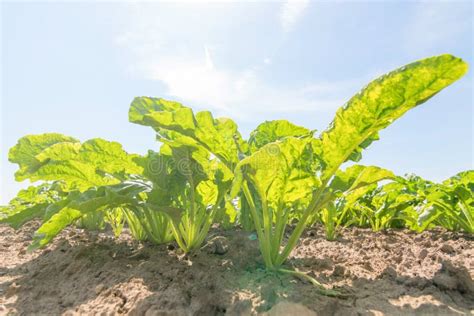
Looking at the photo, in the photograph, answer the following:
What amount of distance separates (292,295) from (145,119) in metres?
1.12

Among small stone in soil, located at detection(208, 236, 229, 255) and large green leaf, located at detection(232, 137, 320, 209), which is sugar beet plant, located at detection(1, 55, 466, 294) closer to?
large green leaf, located at detection(232, 137, 320, 209)

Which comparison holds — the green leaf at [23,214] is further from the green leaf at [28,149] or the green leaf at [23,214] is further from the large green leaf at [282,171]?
the large green leaf at [282,171]

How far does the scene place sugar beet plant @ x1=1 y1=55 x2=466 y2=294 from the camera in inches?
57.7

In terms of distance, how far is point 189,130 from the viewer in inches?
67.6

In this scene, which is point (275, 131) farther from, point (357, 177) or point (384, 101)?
point (384, 101)

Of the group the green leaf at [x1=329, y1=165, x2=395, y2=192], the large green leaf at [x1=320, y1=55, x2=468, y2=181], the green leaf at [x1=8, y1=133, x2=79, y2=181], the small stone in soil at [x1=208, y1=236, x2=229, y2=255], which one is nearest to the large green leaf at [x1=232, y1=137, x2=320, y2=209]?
the large green leaf at [x1=320, y1=55, x2=468, y2=181]

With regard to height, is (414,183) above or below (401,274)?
above

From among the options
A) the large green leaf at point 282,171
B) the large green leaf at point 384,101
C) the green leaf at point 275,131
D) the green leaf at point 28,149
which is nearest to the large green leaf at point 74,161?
the green leaf at point 28,149

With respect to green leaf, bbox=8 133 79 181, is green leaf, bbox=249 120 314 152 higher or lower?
lower

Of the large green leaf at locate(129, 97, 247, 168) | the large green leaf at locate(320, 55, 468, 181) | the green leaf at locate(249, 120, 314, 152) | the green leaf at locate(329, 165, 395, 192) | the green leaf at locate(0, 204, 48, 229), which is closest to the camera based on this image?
the large green leaf at locate(320, 55, 468, 181)

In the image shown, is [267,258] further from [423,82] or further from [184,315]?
[423,82]

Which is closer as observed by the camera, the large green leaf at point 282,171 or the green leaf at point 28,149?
the large green leaf at point 282,171

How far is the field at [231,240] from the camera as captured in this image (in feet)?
4.70

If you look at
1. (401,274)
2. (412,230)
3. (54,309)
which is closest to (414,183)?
(412,230)
